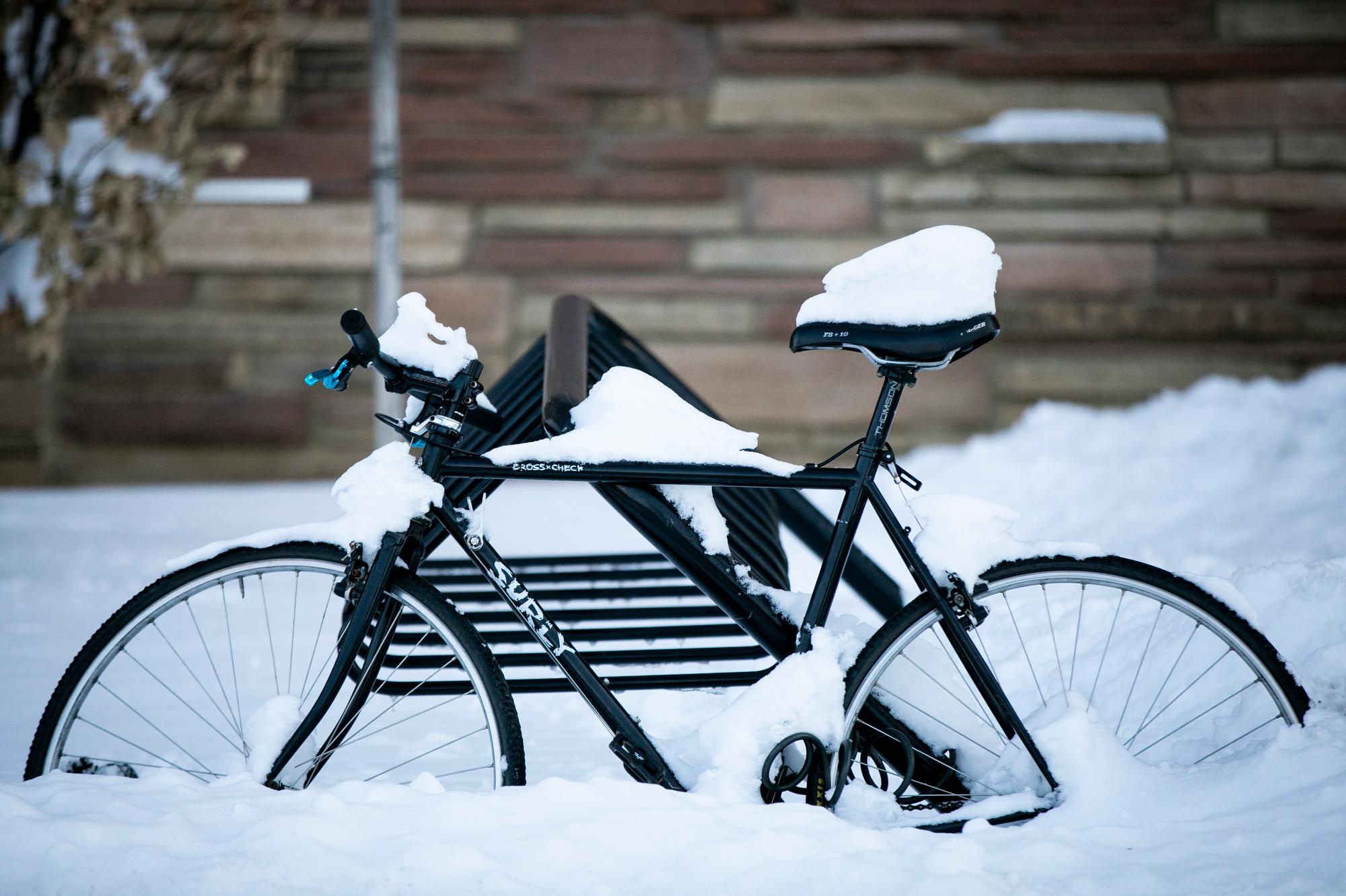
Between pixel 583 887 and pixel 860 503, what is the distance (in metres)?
0.70

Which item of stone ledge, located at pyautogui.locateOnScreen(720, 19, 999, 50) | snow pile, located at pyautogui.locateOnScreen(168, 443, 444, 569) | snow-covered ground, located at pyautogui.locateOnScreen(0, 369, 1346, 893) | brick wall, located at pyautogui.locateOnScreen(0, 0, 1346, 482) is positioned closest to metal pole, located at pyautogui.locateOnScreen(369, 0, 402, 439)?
brick wall, located at pyautogui.locateOnScreen(0, 0, 1346, 482)

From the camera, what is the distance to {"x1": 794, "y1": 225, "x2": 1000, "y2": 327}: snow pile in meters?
1.61

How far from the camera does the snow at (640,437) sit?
1604 millimetres

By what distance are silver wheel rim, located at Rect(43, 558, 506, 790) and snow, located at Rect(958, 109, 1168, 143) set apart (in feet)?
10.9

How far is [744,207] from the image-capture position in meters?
4.42

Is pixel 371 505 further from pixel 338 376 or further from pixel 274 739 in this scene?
pixel 274 739

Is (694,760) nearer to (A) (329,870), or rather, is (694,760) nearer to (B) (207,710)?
(A) (329,870)

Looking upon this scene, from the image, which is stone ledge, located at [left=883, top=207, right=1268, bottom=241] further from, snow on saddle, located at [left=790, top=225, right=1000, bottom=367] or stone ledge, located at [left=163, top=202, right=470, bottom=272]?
snow on saddle, located at [left=790, top=225, right=1000, bottom=367]

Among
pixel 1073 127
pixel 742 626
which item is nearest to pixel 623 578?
pixel 742 626

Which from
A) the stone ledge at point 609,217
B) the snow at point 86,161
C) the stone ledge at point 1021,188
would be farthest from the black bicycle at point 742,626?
the stone ledge at point 1021,188

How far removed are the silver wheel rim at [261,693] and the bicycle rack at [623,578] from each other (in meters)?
0.08

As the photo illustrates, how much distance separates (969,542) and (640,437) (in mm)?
537

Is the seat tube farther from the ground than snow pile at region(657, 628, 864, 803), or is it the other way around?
the seat tube

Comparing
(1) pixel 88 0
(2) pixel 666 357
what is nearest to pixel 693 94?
(2) pixel 666 357
